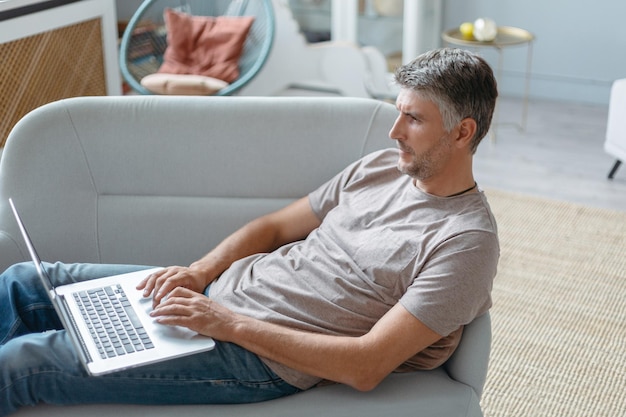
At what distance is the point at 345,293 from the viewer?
1746 mm

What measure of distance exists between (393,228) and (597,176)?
2.37 m

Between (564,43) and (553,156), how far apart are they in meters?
1.02

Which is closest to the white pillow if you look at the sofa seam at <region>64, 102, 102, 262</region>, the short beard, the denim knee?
the sofa seam at <region>64, 102, 102, 262</region>

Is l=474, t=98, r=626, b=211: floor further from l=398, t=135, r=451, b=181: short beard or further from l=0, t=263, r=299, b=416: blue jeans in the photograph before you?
l=0, t=263, r=299, b=416: blue jeans

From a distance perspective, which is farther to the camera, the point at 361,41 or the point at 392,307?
the point at 361,41

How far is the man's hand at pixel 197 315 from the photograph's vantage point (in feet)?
5.45

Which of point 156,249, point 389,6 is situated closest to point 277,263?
point 156,249

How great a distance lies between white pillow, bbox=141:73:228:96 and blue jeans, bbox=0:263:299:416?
6.38 ft

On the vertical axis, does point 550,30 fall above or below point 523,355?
above

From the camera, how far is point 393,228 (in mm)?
1787

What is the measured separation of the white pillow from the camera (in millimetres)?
3512

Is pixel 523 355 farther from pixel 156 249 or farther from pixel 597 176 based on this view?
pixel 597 176

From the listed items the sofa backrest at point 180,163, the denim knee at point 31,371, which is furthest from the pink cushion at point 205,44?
the denim knee at point 31,371

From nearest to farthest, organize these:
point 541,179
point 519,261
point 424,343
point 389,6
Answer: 1. point 424,343
2. point 519,261
3. point 541,179
4. point 389,6
